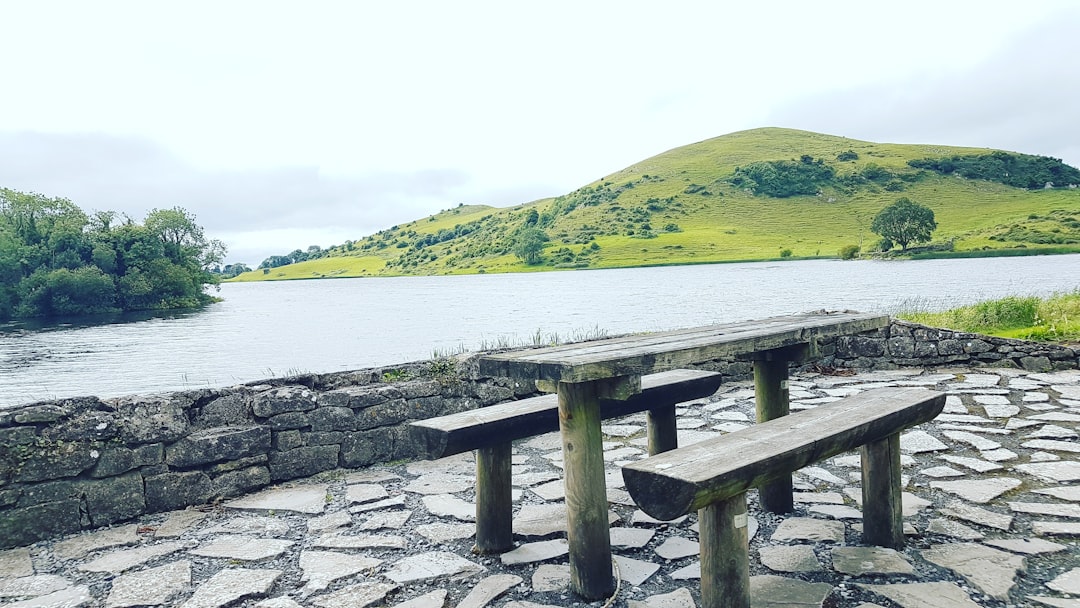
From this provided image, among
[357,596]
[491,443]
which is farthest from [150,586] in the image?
[491,443]

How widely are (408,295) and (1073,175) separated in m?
77.7

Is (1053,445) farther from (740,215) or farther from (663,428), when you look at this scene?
(740,215)

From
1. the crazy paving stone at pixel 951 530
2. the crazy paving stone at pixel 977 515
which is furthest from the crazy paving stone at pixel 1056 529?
the crazy paving stone at pixel 951 530

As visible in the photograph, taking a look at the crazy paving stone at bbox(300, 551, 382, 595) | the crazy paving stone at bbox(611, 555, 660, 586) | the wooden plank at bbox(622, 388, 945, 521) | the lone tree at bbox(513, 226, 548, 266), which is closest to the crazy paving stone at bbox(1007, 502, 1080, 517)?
the wooden plank at bbox(622, 388, 945, 521)

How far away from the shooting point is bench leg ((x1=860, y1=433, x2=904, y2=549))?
3.23m

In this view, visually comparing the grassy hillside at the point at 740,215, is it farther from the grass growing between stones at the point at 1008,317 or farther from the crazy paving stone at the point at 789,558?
the crazy paving stone at the point at 789,558

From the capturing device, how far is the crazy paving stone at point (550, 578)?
9.75 ft

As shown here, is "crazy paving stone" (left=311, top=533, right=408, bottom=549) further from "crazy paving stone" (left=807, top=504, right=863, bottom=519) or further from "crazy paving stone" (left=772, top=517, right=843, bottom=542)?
"crazy paving stone" (left=807, top=504, right=863, bottom=519)

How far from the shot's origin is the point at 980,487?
399 cm

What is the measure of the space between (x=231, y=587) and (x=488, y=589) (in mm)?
1142

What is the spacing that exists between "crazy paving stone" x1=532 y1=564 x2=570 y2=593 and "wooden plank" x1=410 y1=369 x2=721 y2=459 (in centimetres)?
64

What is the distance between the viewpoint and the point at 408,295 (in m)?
56.7

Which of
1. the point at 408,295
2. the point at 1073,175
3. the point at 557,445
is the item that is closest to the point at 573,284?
the point at 408,295

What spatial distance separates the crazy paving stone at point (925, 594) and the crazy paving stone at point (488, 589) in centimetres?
146
